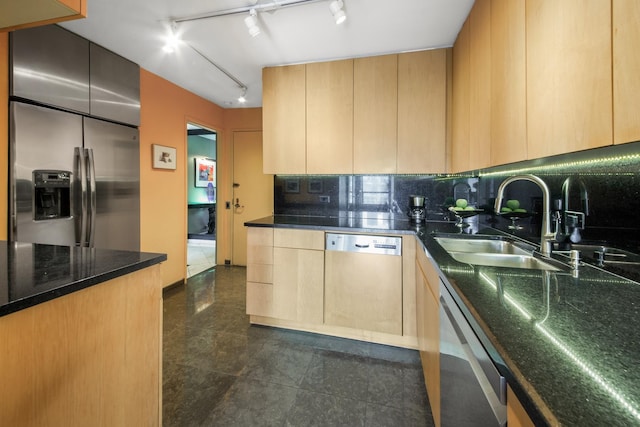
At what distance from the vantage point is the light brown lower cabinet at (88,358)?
69 centimetres

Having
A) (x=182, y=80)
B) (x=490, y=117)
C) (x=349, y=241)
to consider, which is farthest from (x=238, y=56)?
(x=490, y=117)

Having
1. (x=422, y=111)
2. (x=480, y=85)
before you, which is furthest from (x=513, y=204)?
(x=422, y=111)

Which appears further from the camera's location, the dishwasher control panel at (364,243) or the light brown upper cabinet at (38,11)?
the dishwasher control panel at (364,243)

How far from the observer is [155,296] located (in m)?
1.09

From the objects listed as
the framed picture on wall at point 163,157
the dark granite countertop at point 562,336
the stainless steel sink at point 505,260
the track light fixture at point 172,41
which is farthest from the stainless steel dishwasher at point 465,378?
the framed picture on wall at point 163,157

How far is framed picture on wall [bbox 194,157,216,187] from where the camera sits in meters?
6.46

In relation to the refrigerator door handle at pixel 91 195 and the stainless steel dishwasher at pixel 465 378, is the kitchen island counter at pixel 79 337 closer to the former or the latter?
the stainless steel dishwasher at pixel 465 378

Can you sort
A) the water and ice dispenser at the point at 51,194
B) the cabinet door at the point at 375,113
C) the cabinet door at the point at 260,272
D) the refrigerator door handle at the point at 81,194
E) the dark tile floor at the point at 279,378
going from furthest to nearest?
the cabinet door at the point at 375,113, the cabinet door at the point at 260,272, the refrigerator door handle at the point at 81,194, the water and ice dispenser at the point at 51,194, the dark tile floor at the point at 279,378

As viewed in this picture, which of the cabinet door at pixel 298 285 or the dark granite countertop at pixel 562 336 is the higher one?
the dark granite countertop at pixel 562 336

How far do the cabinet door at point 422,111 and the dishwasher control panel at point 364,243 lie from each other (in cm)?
77

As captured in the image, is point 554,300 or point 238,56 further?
point 238,56

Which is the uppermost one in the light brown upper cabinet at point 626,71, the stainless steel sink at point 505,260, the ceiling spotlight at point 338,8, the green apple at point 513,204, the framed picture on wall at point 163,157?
the ceiling spotlight at point 338,8

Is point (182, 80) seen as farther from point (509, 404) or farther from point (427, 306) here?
point (509, 404)

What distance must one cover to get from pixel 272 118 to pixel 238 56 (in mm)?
634
